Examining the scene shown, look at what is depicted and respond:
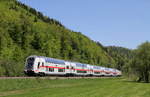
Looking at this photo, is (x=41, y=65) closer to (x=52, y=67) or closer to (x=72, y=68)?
(x=52, y=67)

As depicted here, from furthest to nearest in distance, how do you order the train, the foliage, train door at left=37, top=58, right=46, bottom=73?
1. the foliage
2. train door at left=37, top=58, right=46, bottom=73
3. the train

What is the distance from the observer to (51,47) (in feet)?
391

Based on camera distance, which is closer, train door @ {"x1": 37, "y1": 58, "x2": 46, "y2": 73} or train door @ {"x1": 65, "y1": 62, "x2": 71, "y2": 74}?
train door @ {"x1": 37, "y1": 58, "x2": 46, "y2": 73}

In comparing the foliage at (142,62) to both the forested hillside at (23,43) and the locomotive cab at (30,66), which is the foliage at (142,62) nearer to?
the forested hillside at (23,43)

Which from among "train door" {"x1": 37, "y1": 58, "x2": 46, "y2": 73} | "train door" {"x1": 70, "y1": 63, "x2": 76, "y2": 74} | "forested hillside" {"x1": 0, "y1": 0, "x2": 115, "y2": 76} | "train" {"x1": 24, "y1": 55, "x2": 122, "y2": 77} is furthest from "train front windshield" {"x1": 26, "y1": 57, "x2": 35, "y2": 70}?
"train door" {"x1": 70, "y1": 63, "x2": 76, "y2": 74}

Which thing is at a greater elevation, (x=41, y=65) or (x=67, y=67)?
(x=67, y=67)

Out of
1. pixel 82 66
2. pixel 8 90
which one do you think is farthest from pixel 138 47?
pixel 8 90

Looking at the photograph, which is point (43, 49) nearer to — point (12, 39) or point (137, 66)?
point (12, 39)

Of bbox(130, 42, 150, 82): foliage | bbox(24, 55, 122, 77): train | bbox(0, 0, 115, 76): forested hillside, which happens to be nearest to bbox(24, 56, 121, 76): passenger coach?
bbox(24, 55, 122, 77): train

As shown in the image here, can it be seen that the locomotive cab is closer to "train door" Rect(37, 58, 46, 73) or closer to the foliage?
"train door" Rect(37, 58, 46, 73)

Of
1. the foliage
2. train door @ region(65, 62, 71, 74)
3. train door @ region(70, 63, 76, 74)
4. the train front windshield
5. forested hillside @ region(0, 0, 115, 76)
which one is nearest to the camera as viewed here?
the train front windshield

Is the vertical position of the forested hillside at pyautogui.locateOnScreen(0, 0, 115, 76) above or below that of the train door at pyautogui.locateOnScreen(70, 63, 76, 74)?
above

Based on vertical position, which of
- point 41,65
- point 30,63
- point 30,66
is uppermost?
point 30,63

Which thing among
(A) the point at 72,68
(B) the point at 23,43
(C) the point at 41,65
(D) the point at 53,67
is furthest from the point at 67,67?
(B) the point at 23,43
